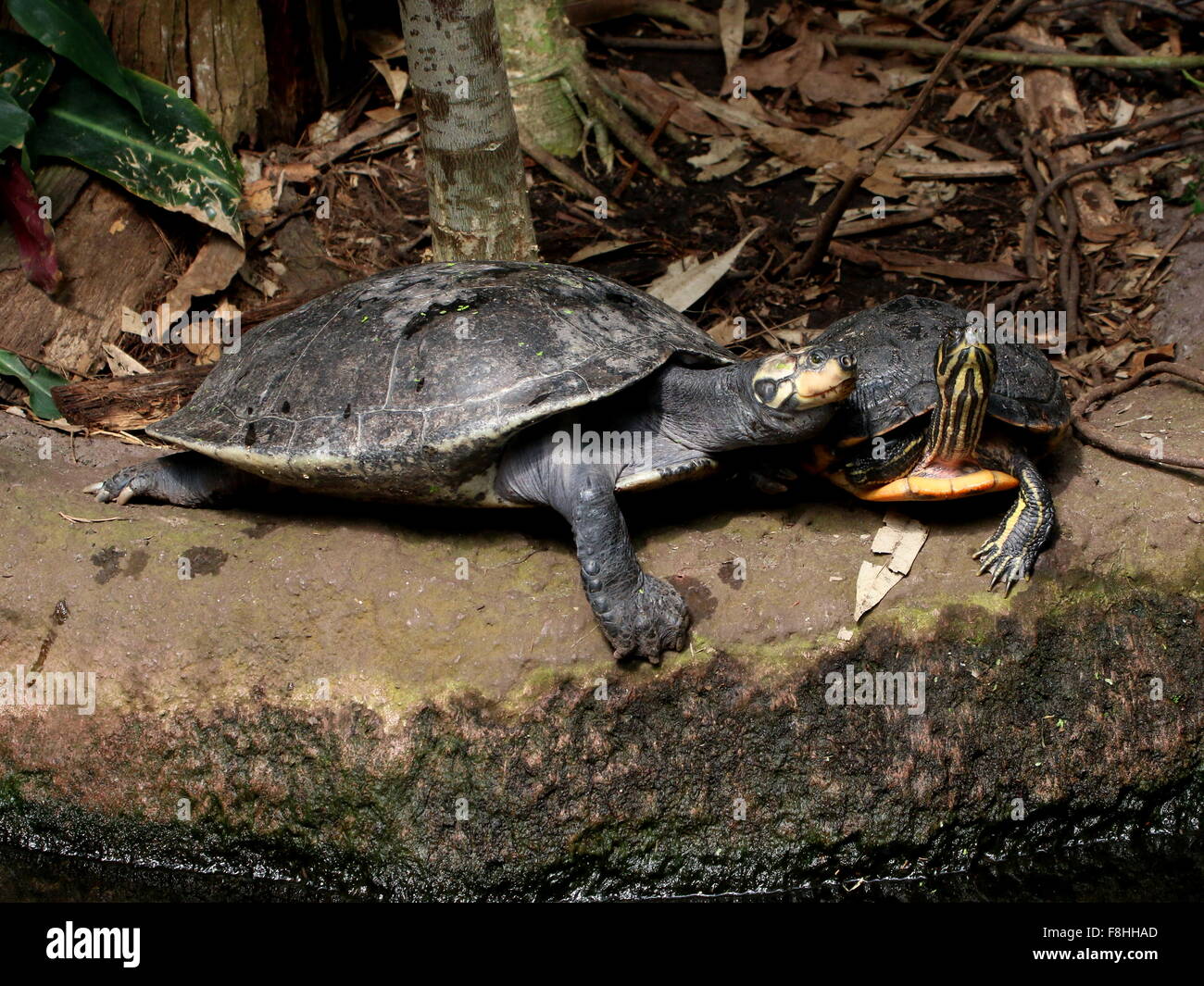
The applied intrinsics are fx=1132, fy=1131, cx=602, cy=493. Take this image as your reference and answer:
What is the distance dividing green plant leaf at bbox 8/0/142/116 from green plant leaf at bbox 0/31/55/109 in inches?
4.4

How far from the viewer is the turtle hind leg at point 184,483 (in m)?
5.05

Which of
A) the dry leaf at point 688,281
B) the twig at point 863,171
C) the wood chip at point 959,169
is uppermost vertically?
the wood chip at point 959,169

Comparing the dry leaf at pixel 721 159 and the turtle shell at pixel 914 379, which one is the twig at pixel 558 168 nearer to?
the dry leaf at pixel 721 159

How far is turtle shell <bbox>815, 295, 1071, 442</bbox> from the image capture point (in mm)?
4457

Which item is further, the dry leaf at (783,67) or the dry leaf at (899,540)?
the dry leaf at (783,67)

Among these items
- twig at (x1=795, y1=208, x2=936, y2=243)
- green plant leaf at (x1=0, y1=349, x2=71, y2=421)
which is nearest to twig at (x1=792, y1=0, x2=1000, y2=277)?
twig at (x1=795, y1=208, x2=936, y2=243)

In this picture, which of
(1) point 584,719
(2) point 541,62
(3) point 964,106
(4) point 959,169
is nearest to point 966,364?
(1) point 584,719

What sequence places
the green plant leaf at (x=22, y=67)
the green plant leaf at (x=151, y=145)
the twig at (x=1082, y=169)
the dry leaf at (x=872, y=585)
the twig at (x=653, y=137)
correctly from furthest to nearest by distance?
the twig at (x=653, y=137) → the twig at (x=1082, y=169) → the green plant leaf at (x=151, y=145) → the green plant leaf at (x=22, y=67) → the dry leaf at (x=872, y=585)

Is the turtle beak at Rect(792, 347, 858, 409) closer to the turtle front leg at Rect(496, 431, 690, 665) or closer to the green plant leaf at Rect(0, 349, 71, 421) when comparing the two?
the turtle front leg at Rect(496, 431, 690, 665)

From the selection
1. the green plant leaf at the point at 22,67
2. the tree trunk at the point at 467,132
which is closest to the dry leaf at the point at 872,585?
the tree trunk at the point at 467,132

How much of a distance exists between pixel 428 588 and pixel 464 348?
96 centimetres

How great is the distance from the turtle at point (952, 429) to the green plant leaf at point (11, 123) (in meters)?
4.13

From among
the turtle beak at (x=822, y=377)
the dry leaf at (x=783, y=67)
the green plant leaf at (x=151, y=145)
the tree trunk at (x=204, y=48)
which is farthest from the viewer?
the dry leaf at (x=783, y=67)

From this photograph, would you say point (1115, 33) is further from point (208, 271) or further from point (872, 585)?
point (208, 271)
